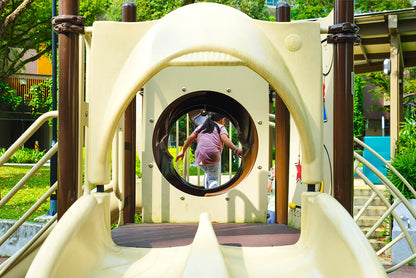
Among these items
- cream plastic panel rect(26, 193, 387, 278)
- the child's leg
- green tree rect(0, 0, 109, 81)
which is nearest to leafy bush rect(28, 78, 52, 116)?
green tree rect(0, 0, 109, 81)

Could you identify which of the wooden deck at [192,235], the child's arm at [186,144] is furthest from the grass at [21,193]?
the wooden deck at [192,235]

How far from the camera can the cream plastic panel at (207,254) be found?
5.63ft

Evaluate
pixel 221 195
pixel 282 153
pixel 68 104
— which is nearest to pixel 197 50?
pixel 68 104

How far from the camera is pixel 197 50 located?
6.83ft

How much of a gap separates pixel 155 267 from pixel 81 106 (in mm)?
961

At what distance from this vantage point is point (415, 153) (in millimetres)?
5152

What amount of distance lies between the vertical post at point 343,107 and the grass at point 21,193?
5879mm

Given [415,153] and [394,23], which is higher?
[394,23]

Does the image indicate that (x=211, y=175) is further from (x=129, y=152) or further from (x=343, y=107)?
(x=343, y=107)

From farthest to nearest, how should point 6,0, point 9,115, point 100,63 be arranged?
1. point 9,115
2. point 6,0
3. point 100,63

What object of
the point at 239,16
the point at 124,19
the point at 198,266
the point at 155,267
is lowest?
the point at 155,267

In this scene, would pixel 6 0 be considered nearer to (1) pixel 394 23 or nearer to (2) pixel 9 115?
(1) pixel 394 23

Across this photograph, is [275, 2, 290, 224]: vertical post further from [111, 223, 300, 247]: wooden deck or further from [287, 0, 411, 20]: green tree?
[287, 0, 411, 20]: green tree

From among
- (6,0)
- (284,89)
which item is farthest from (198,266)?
(6,0)
